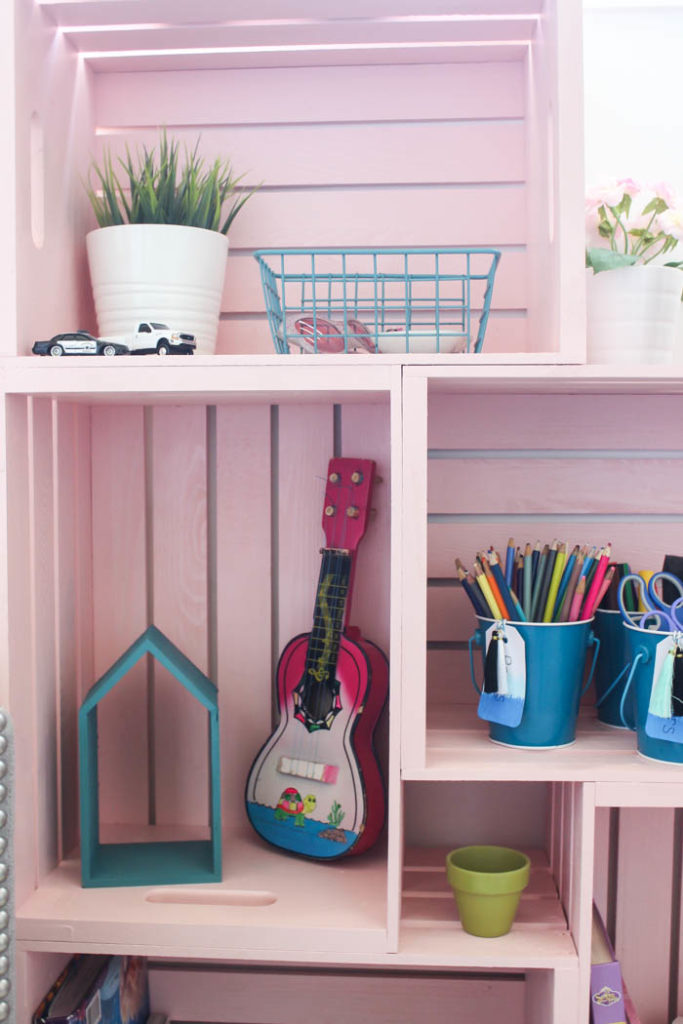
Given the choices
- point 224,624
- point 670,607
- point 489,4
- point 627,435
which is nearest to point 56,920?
point 224,624

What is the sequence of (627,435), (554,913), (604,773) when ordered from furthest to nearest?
(627,435) → (554,913) → (604,773)

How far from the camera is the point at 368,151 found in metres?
1.36

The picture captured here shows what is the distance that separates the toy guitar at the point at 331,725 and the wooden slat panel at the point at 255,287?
279 mm

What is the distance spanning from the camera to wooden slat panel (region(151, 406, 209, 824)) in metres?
1.39

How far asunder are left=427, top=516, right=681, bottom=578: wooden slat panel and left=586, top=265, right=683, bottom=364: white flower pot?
11.7 inches

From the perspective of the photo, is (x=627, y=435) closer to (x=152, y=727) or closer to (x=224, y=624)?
(x=224, y=624)

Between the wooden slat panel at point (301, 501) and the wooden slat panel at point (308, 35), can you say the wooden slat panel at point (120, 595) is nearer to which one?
the wooden slat panel at point (301, 501)

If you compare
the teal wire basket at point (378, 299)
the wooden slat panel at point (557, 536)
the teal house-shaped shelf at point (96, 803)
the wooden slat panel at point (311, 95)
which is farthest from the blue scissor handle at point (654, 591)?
the wooden slat panel at point (311, 95)

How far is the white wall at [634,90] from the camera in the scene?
1.38 m

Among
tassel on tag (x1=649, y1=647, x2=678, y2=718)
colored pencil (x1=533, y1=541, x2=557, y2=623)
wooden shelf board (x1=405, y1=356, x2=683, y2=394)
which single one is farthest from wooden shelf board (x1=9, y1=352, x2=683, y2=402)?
tassel on tag (x1=649, y1=647, x2=678, y2=718)

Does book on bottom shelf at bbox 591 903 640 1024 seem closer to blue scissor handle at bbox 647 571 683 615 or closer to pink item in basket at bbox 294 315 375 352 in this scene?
blue scissor handle at bbox 647 571 683 615

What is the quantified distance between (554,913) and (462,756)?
0.90ft

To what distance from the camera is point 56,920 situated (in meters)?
1.11

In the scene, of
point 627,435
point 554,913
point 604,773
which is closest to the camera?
point 604,773
